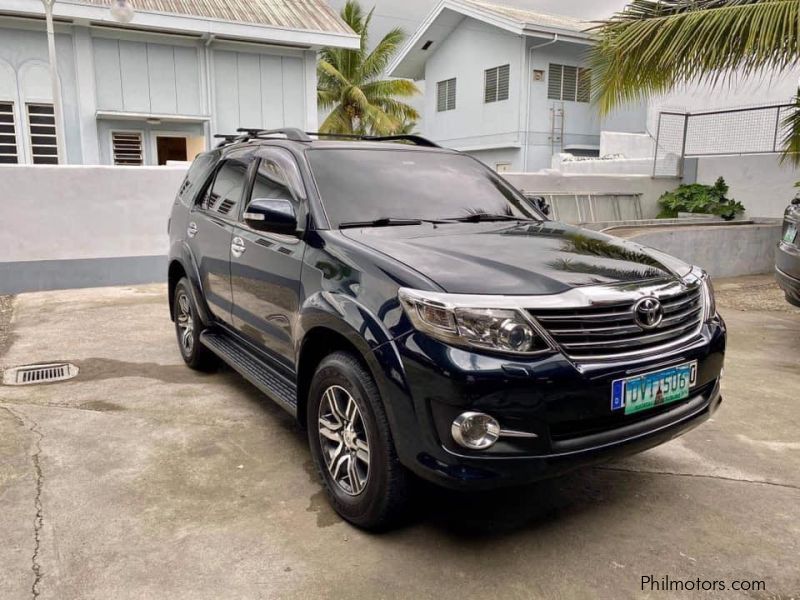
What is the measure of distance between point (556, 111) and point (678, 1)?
11803 millimetres

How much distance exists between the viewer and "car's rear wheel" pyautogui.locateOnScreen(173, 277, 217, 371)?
4.91 m

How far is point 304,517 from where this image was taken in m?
3.00

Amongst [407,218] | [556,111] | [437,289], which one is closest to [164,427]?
[407,218]

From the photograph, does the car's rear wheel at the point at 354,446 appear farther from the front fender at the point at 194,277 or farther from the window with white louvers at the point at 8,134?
the window with white louvers at the point at 8,134

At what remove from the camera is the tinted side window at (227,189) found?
425cm

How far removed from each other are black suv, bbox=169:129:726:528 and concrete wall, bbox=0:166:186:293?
200 inches

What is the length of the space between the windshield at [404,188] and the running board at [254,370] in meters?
0.93

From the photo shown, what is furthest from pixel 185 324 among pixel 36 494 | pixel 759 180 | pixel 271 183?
pixel 759 180

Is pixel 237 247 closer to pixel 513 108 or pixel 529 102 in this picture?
pixel 529 102

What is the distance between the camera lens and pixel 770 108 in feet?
36.7

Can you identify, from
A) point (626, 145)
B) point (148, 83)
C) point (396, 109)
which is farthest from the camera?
point (396, 109)

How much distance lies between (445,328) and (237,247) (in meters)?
2.03

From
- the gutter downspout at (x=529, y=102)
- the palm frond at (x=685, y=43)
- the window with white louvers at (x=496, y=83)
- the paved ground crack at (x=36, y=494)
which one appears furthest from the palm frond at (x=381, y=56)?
the paved ground crack at (x=36, y=494)

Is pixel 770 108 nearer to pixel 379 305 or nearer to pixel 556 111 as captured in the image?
pixel 556 111
